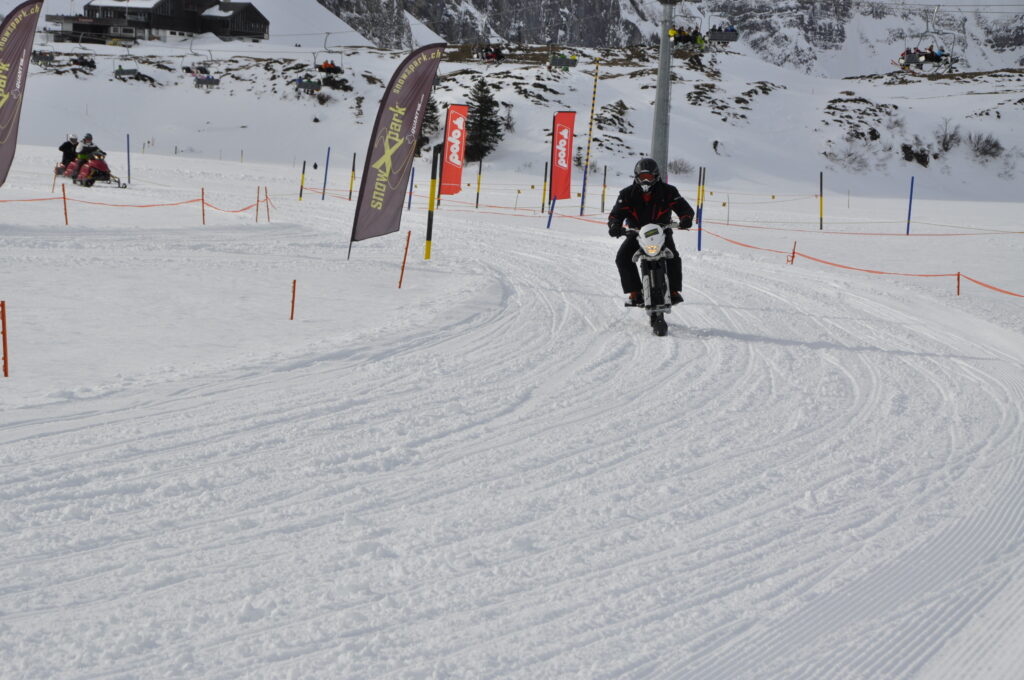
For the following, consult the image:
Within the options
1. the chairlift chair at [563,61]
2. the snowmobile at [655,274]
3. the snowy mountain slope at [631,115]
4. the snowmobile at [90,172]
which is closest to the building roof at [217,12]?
the snowy mountain slope at [631,115]

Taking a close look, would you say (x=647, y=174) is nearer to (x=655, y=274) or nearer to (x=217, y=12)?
(x=655, y=274)

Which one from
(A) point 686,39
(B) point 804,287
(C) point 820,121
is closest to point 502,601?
(B) point 804,287

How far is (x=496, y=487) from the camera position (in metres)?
4.66

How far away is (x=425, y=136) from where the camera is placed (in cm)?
5372

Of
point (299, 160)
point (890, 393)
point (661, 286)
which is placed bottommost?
point (890, 393)

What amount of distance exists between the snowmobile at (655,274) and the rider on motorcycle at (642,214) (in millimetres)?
109

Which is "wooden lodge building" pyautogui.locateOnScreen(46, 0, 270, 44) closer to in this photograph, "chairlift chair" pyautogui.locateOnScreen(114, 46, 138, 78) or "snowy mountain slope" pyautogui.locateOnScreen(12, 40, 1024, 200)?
"chairlift chair" pyautogui.locateOnScreen(114, 46, 138, 78)

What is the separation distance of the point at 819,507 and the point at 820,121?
5539cm

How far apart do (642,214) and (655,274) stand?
0.70 m

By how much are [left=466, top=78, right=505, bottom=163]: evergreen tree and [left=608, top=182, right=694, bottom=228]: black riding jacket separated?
40.0m

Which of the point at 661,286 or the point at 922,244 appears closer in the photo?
the point at 661,286

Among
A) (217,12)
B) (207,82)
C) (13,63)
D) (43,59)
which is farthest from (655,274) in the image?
(217,12)

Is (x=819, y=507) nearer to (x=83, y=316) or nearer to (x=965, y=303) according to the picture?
(x=83, y=316)

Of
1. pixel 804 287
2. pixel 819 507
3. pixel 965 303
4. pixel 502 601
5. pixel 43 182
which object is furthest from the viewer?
pixel 43 182
